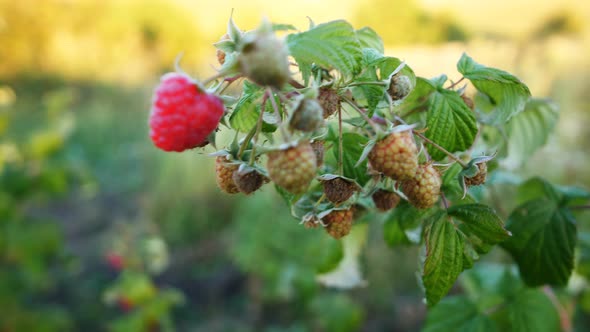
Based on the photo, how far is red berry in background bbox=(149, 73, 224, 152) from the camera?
52 cm

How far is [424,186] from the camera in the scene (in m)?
0.54

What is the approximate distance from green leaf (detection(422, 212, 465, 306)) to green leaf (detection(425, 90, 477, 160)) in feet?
0.33

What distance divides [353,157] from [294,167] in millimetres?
183

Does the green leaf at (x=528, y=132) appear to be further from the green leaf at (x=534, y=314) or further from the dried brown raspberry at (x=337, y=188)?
the dried brown raspberry at (x=337, y=188)

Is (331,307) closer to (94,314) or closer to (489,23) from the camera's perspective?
(94,314)

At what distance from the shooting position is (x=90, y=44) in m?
8.68

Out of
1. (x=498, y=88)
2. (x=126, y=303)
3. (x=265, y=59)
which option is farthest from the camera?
(x=126, y=303)

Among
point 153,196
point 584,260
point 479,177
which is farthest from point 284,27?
point 153,196

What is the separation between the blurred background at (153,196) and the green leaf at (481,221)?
22 cm

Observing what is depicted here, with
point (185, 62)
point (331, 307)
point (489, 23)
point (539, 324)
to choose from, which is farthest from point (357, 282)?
point (489, 23)

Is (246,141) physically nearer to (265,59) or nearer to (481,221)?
(265,59)

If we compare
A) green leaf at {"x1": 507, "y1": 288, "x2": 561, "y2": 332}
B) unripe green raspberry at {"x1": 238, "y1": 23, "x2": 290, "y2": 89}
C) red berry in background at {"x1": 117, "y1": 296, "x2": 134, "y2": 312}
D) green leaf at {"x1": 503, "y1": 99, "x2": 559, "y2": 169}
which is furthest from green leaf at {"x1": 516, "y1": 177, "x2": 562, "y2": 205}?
red berry in background at {"x1": 117, "y1": 296, "x2": 134, "y2": 312}

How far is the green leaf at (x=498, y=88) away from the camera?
599 millimetres

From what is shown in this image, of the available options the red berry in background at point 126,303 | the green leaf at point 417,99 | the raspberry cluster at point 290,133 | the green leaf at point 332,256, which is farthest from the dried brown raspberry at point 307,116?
the red berry in background at point 126,303
